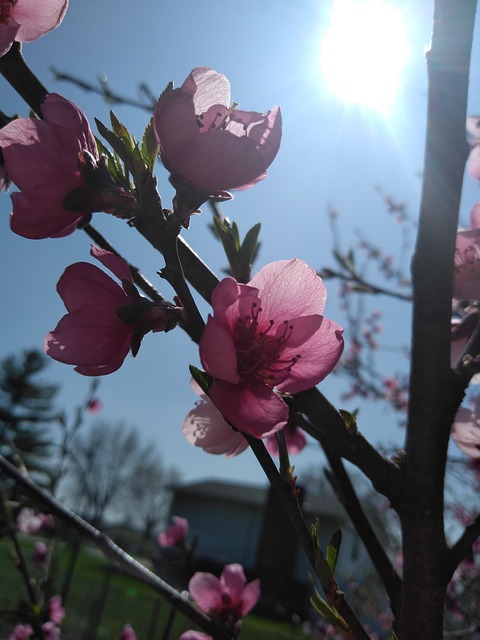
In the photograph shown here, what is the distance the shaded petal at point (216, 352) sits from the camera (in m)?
0.60

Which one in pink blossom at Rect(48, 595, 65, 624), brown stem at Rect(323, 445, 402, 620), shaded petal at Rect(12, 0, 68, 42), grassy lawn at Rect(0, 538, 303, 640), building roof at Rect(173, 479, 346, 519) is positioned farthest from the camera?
building roof at Rect(173, 479, 346, 519)

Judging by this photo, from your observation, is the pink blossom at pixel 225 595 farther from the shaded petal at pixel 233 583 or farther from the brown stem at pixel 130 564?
the brown stem at pixel 130 564

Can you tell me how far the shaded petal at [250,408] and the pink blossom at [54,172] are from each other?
0.25 metres

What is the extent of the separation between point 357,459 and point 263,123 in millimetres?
488

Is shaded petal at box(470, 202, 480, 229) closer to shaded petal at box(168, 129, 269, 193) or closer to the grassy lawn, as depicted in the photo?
shaded petal at box(168, 129, 269, 193)

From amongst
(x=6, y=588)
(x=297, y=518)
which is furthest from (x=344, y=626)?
(x=6, y=588)

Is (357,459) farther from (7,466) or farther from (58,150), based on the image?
(7,466)

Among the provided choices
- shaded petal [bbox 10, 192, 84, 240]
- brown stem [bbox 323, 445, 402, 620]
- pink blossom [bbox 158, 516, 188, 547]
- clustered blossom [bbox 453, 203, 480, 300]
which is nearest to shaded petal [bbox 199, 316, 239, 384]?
→ shaded petal [bbox 10, 192, 84, 240]

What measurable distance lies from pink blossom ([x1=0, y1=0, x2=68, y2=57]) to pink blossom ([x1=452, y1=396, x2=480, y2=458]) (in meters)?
0.91

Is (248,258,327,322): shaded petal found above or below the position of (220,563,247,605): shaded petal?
above

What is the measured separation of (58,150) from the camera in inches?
27.4

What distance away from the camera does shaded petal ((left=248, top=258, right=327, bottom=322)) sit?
731mm

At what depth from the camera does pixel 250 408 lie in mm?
627

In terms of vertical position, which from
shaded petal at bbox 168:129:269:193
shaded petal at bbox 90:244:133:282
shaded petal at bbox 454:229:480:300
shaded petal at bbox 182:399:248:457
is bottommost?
shaded petal at bbox 182:399:248:457
